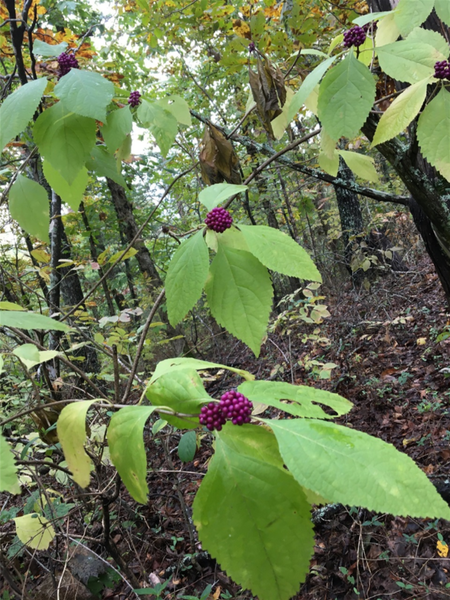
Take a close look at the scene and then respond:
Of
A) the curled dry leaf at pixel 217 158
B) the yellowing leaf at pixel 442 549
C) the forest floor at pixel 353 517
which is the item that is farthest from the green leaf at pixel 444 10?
the yellowing leaf at pixel 442 549

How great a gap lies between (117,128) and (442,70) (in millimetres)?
792

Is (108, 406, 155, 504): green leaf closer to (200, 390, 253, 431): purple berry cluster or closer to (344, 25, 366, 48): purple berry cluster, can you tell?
(200, 390, 253, 431): purple berry cluster

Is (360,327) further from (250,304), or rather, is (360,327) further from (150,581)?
(250,304)

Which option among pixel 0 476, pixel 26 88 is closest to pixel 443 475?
pixel 0 476

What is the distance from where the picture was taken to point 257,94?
1.06 metres

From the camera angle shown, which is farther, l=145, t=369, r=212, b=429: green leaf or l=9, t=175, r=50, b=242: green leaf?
l=9, t=175, r=50, b=242: green leaf

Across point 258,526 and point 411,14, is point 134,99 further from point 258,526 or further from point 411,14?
point 258,526

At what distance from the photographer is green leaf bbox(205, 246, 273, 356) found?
2.31ft

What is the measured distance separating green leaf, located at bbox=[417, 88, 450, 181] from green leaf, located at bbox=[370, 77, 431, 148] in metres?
0.03

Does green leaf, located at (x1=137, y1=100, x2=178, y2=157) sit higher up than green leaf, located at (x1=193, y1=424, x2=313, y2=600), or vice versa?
green leaf, located at (x1=137, y1=100, x2=178, y2=157)

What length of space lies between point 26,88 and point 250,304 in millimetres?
658

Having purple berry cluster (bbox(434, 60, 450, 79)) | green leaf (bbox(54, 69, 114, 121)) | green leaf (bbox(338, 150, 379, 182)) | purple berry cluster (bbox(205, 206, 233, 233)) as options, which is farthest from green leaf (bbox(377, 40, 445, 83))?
green leaf (bbox(54, 69, 114, 121))

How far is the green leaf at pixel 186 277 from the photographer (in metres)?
0.71

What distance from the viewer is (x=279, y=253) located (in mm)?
680
